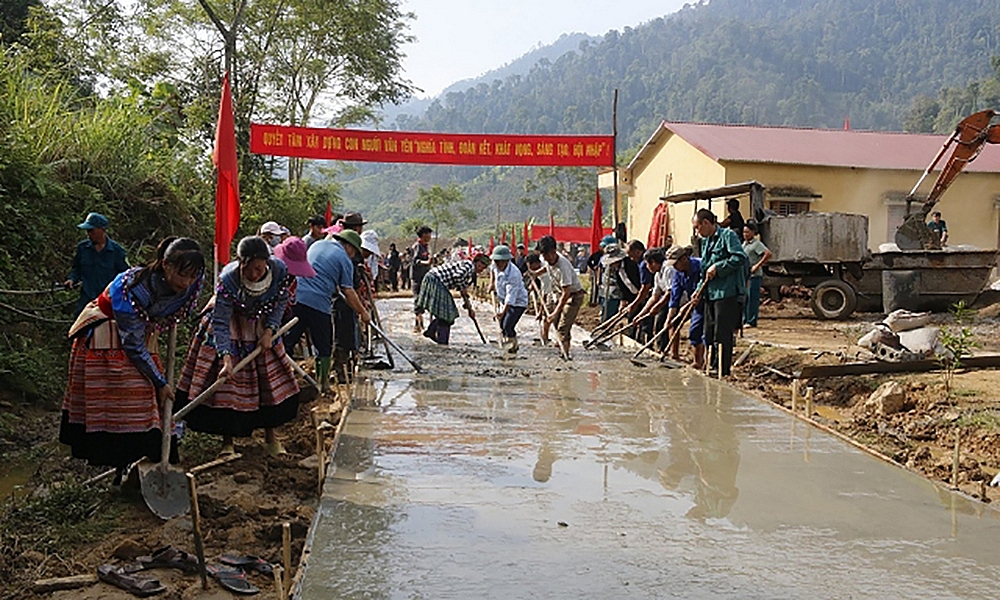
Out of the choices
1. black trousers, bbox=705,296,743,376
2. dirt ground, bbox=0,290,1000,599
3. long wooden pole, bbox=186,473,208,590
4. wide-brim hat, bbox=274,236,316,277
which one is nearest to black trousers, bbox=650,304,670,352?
dirt ground, bbox=0,290,1000,599

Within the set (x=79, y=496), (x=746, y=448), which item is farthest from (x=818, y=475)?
(x=79, y=496)

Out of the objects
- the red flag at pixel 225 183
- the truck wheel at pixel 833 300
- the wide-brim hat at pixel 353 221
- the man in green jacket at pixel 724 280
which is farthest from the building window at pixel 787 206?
the red flag at pixel 225 183

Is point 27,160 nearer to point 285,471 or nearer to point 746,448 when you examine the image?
point 285,471

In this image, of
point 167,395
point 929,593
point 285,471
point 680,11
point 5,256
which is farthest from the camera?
point 680,11

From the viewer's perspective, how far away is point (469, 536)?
3.58m

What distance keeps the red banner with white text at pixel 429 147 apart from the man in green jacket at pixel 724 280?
851 centimetres

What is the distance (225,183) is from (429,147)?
9.76 metres

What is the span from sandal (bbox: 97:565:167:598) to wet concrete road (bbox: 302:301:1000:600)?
1.94ft

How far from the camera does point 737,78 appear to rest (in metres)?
124

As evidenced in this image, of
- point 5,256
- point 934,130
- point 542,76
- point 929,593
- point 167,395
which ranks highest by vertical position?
point 542,76

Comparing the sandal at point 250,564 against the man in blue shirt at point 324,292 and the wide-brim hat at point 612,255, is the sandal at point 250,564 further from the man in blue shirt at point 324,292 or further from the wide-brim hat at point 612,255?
the wide-brim hat at point 612,255

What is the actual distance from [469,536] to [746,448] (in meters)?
2.19

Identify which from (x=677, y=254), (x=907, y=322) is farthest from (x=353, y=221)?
(x=907, y=322)

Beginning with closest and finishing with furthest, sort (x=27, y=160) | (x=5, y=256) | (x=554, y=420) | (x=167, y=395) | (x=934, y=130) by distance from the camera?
1. (x=167, y=395)
2. (x=554, y=420)
3. (x=5, y=256)
4. (x=27, y=160)
5. (x=934, y=130)
